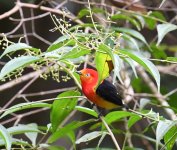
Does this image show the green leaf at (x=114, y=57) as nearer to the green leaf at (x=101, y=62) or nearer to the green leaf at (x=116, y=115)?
the green leaf at (x=101, y=62)

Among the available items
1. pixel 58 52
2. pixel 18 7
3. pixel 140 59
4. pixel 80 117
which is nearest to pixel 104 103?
pixel 58 52

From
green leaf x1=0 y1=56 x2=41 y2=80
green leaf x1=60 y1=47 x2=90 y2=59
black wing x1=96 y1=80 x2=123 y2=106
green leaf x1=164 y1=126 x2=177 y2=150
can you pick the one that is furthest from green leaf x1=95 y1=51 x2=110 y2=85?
black wing x1=96 y1=80 x2=123 y2=106

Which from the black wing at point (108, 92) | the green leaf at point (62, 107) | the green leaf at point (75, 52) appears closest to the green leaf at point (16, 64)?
the green leaf at point (75, 52)

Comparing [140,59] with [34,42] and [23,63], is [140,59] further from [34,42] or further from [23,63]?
[34,42]

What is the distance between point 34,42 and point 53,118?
266cm

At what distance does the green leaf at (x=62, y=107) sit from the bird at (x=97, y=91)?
0.05 metres

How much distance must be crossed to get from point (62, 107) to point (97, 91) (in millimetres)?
148

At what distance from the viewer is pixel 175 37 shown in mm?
3387

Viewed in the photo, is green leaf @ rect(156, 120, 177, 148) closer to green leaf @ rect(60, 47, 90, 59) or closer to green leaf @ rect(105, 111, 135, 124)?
green leaf @ rect(105, 111, 135, 124)

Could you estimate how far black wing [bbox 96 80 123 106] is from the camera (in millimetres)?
1518

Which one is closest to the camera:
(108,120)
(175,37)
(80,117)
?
(108,120)

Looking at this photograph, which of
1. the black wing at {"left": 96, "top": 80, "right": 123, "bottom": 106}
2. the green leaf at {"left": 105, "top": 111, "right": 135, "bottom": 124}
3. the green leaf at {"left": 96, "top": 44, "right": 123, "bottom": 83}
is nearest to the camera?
the green leaf at {"left": 96, "top": 44, "right": 123, "bottom": 83}

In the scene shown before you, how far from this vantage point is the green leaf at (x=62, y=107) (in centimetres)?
140

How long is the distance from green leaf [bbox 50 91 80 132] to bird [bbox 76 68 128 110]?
0.17ft
